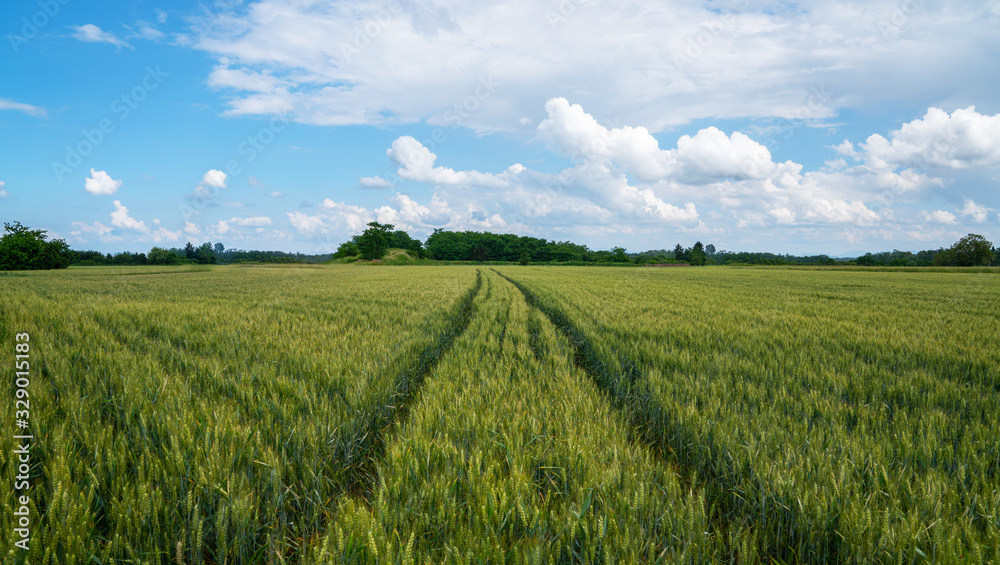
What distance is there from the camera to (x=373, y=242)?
113 m

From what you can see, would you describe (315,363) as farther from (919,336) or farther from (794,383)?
(919,336)

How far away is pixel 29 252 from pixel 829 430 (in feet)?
264

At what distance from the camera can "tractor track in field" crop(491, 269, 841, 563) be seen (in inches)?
77.0

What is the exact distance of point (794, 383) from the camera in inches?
162

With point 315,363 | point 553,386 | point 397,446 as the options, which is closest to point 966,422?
point 553,386

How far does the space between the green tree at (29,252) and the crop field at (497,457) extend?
71.3 metres

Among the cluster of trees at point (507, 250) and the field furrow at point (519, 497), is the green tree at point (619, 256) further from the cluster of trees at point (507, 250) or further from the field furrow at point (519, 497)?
the field furrow at point (519, 497)

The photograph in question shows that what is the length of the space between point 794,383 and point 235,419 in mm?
5166

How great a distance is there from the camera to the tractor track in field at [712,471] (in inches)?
77.0

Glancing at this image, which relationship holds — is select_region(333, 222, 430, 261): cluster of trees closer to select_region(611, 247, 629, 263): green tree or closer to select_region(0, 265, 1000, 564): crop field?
select_region(611, 247, 629, 263): green tree

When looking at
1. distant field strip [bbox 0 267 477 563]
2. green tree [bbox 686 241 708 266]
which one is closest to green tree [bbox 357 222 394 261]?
green tree [bbox 686 241 708 266]

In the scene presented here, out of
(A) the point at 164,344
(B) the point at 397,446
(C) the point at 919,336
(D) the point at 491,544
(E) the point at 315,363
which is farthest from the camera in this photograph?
(C) the point at 919,336

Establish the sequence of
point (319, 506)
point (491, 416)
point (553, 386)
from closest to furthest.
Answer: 1. point (319, 506)
2. point (491, 416)
3. point (553, 386)

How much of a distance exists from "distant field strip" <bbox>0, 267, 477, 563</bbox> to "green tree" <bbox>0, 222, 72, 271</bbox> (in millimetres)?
70374
